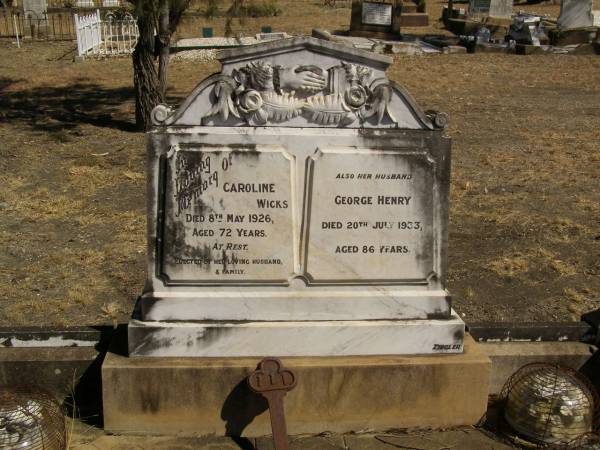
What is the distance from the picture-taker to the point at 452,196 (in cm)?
749

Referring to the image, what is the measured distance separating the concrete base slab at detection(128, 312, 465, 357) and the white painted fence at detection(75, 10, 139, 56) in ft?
48.9

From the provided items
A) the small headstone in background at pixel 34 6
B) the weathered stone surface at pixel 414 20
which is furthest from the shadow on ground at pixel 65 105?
the weathered stone surface at pixel 414 20

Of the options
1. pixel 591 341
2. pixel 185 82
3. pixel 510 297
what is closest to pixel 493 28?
pixel 185 82

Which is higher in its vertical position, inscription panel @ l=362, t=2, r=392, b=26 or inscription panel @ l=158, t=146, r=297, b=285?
inscription panel @ l=362, t=2, r=392, b=26

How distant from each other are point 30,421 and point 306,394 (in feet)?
3.98

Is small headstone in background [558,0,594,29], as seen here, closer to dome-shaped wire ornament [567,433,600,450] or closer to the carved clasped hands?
the carved clasped hands

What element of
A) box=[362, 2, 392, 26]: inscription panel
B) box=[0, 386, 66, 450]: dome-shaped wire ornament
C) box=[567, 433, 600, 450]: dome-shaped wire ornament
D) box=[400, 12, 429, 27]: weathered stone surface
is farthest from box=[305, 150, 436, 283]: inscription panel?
box=[400, 12, 429, 27]: weathered stone surface

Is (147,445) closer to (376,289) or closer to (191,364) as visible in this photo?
(191,364)

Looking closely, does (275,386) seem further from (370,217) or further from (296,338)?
(370,217)

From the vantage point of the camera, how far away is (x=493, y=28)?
19.9 m

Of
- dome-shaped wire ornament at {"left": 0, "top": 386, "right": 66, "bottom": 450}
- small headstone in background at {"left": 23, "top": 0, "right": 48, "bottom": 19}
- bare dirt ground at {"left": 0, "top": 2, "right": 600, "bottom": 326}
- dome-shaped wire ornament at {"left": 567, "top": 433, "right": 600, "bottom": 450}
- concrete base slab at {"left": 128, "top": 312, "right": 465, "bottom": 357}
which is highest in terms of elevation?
small headstone in background at {"left": 23, "top": 0, "right": 48, "bottom": 19}

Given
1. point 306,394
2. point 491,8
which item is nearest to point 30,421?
point 306,394

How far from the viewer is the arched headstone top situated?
323cm

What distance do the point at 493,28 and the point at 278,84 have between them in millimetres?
18095
